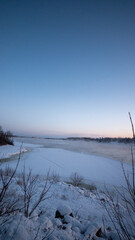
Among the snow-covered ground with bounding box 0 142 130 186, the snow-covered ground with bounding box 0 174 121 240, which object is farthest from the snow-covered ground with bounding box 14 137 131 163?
the snow-covered ground with bounding box 0 174 121 240

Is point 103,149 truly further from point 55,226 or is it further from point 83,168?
point 55,226

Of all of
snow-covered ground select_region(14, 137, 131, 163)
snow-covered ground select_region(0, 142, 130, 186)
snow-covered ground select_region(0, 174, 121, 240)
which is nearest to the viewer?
snow-covered ground select_region(0, 174, 121, 240)

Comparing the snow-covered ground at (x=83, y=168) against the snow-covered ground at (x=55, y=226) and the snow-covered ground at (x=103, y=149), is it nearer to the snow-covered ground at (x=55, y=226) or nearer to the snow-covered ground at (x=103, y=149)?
the snow-covered ground at (x=55, y=226)

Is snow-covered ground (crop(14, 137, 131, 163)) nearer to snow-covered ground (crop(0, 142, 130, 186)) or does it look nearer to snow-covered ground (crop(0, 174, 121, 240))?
snow-covered ground (crop(0, 142, 130, 186))

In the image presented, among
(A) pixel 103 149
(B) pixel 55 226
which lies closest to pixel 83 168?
(B) pixel 55 226

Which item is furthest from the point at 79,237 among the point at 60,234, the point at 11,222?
the point at 11,222

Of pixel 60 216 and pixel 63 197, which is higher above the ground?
pixel 60 216

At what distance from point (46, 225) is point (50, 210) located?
99cm

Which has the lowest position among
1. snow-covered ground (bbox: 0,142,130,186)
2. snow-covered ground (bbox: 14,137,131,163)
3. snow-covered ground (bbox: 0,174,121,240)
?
snow-covered ground (bbox: 14,137,131,163)

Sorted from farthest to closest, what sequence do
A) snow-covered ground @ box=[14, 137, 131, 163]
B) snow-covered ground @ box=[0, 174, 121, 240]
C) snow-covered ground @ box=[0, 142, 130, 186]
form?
1. snow-covered ground @ box=[14, 137, 131, 163]
2. snow-covered ground @ box=[0, 142, 130, 186]
3. snow-covered ground @ box=[0, 174, 121, 240]

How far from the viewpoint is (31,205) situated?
2971mm

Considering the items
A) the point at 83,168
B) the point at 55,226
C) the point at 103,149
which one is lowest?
the point at 103,149

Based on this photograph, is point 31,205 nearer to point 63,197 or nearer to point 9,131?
point 63,197

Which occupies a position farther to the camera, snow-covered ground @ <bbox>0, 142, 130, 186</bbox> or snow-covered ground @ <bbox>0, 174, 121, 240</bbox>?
snow-covered ground @ <bbox>0, 142, 130, 186</bbox>
